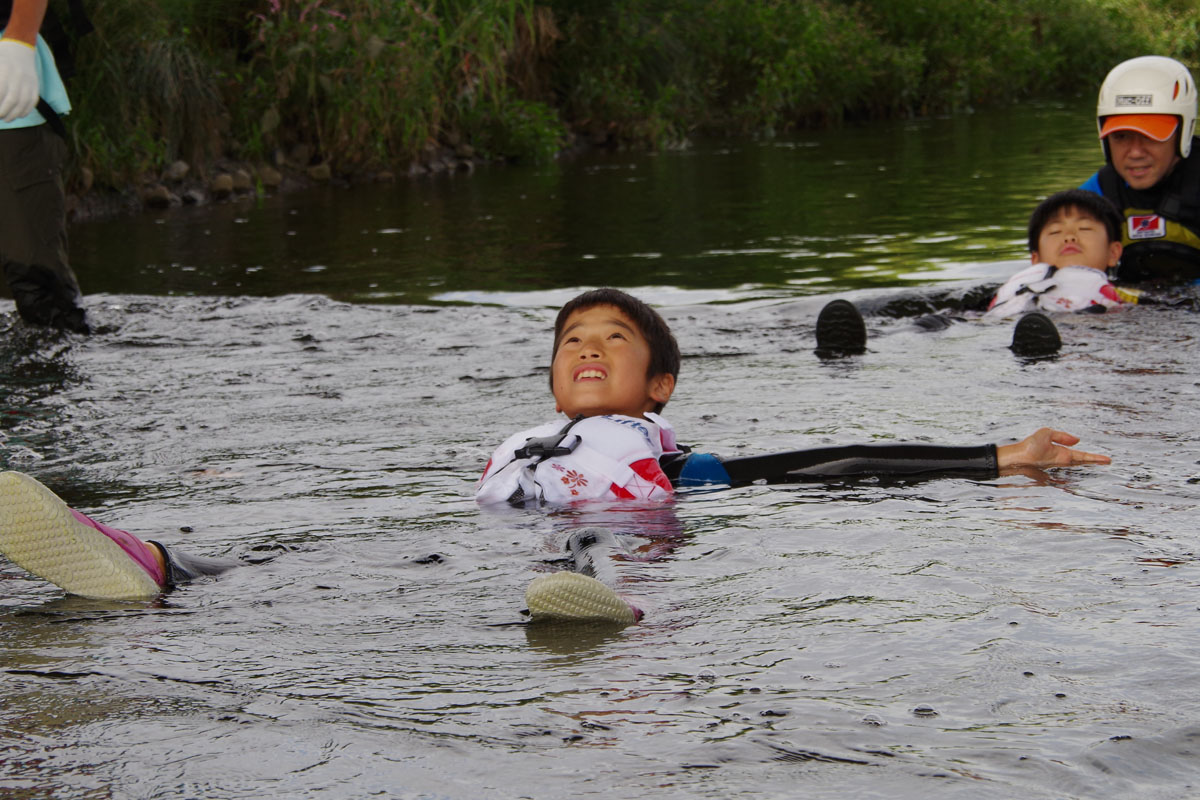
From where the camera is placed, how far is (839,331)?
27.0ft

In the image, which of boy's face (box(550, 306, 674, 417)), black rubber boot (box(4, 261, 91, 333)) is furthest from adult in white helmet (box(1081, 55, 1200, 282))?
black rubber boot (box(4, 261, 91, 333))

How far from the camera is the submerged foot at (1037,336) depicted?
7809mm

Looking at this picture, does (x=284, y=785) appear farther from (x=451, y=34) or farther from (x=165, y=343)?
(x=451, y=34)

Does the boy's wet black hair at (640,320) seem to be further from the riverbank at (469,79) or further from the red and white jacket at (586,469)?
the riverbank at (469,79)

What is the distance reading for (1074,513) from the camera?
180 inches

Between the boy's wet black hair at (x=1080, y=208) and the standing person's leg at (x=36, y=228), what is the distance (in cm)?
596

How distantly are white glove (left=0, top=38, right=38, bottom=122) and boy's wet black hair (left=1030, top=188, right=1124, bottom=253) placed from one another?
19.4 feet

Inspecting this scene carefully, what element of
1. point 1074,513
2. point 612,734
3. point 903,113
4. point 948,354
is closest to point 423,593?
point 612,734

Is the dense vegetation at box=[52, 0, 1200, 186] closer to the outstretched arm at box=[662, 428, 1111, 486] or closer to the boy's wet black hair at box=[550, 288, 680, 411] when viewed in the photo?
the boy's wet black hair at box=[550, 288, 680, 411]

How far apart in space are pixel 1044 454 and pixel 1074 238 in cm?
435

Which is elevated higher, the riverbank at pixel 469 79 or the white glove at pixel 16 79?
the riverbank at pixel 469 79

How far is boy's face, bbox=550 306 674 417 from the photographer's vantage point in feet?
17.3

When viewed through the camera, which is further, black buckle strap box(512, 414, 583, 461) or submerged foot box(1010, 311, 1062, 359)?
submerged foot box(1010, 311, 1062, 359)

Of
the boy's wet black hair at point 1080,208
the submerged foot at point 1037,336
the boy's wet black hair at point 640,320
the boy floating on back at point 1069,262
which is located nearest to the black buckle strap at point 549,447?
the boy's wet black hair at point 640,320
